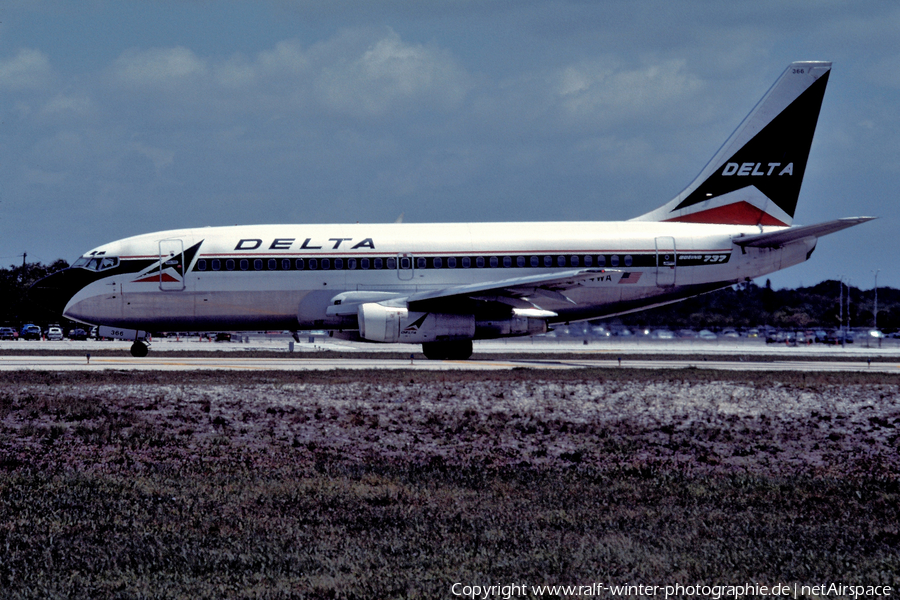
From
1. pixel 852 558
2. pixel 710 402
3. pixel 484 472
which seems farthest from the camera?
pixel 710 402

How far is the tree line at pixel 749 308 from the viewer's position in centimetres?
8962

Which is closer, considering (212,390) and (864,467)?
(864,467)

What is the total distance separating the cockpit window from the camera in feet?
109

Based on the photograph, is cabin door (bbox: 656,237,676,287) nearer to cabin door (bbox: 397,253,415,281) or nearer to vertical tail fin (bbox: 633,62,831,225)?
vertical tail fin (bbox: 633,62,831,225)

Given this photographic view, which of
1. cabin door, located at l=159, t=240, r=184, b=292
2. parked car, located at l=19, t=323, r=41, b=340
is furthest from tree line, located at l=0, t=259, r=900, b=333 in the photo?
cabin door, located at l=159, t=240, r=184, b=292

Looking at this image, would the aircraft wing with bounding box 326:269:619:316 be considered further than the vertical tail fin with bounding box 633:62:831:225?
No

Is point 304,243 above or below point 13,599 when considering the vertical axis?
above

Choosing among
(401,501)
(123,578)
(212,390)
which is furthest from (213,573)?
(212,390)

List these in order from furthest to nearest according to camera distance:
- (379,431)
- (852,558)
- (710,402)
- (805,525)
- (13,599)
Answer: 1. (710,402)
2. (379,431)
3. (805,525)
4. (852,558)
5. (13,599)

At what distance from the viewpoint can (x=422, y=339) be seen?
106ft

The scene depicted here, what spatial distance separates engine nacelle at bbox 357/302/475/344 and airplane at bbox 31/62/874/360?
5cm

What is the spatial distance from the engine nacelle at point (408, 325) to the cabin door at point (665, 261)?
7.06 meters

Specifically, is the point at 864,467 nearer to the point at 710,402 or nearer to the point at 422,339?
the point at 710,402

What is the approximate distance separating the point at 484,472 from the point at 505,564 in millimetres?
4985
